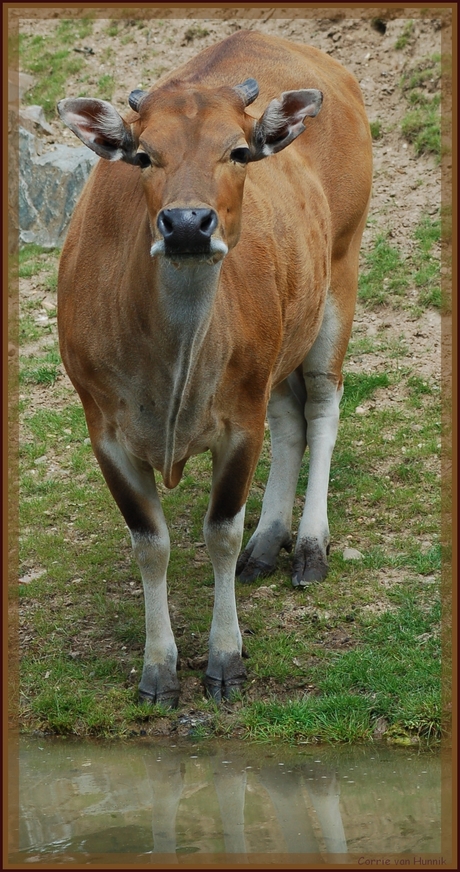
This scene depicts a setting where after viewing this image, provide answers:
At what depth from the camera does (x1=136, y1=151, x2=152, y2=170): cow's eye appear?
522 cm

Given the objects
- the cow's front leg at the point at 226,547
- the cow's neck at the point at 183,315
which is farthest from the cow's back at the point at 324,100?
the cow's front leg at the point at 226,547

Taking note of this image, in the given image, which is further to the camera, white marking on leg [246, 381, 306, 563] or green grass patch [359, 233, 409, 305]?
green grass patch [359, 233, 409, 305]

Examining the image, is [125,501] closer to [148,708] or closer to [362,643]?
[148,708]

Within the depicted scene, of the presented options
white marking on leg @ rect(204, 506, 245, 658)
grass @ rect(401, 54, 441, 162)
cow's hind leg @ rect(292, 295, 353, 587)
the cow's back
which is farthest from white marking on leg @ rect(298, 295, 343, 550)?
grass @ rect(401, 54, 441, 162)

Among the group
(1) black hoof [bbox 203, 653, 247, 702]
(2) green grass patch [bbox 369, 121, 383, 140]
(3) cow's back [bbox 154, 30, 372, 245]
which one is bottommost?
(1) black hoof [bbox 203, 653, 247, 702]

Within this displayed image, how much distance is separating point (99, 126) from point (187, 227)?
3.19 ft

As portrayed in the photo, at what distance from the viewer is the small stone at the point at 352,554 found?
7.91 m

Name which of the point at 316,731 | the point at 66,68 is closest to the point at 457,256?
the point at 316,731

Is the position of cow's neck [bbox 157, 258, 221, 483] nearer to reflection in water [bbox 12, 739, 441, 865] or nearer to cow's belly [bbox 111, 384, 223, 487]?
cow's belly [bbox 111, 384, 223, 487]

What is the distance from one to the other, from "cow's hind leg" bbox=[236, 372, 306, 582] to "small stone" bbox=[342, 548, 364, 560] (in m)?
0.38

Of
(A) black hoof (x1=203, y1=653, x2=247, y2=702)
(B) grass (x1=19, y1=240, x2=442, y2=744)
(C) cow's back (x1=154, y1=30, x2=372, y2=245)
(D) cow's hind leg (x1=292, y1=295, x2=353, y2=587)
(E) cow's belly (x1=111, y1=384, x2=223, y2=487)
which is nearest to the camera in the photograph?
(E) cow's belly (x1=111, y1=384, x2=223, y2=487)

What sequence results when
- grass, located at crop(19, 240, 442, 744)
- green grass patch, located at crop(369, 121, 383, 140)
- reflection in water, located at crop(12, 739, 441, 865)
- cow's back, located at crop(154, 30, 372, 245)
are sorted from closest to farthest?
reflection in water, located at crop(12, 739, 441, 865) → grass, located at crop(19, 240, 442, 744) → cow's back, located at crop(154, 30, 372, 245) → green grass patch, located at crop(369, 121, 383, 140)

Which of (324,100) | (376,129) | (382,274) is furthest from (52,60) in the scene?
(324,100)

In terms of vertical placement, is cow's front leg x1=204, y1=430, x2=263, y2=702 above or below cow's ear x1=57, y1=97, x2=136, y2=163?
below
